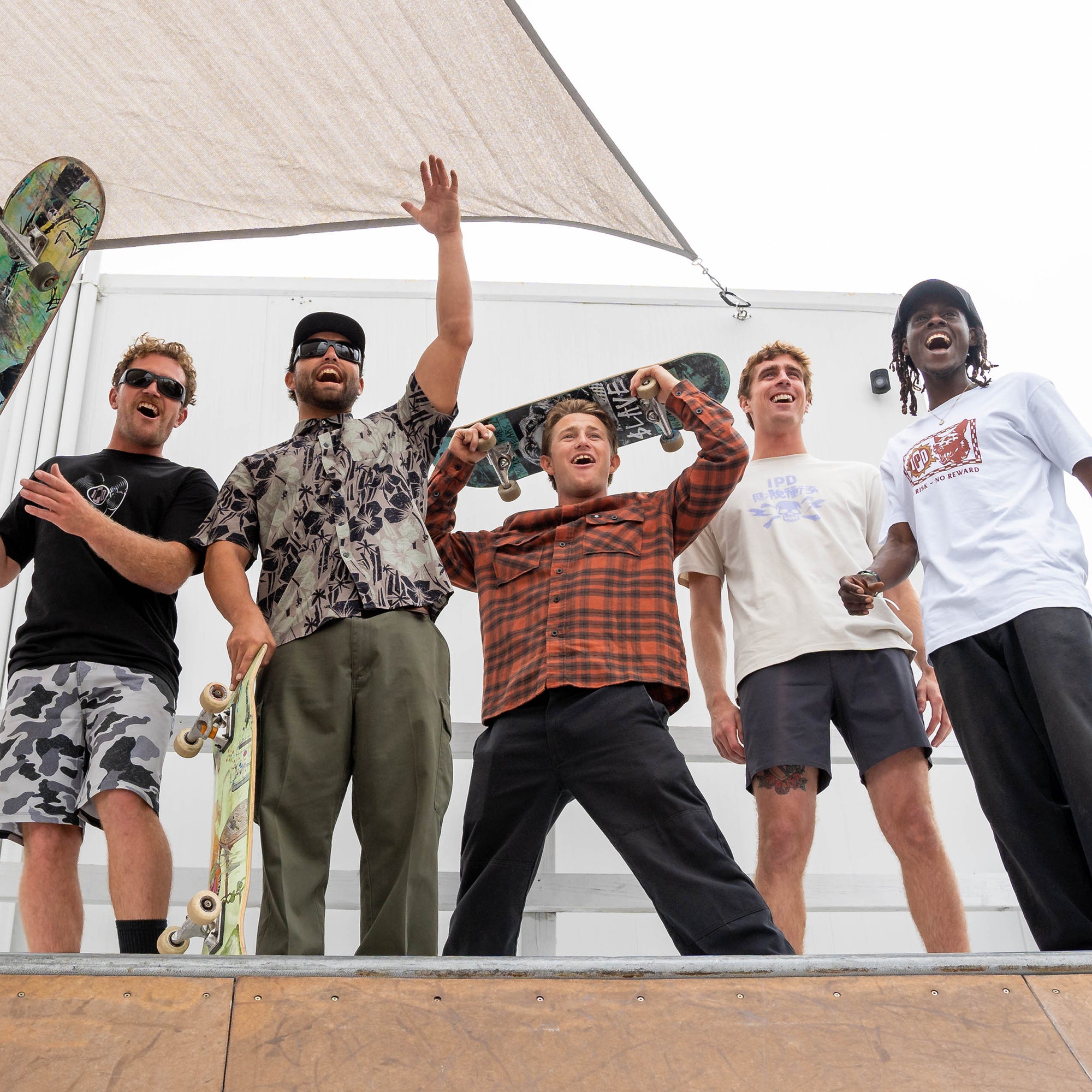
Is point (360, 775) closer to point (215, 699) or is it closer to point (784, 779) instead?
point (215, 699)

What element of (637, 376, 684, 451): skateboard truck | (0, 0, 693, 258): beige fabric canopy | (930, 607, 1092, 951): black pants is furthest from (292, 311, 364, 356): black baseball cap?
(930, 607, 1092, 951): black pants

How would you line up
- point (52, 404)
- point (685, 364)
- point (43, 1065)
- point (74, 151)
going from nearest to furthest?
point (43, 1065) → point (74, 151) → point (685, 364) → point (52, 404)

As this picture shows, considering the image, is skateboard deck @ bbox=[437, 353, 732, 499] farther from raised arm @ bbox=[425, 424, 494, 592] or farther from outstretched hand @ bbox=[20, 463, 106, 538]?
outstretched hand @ bbox=[20, 463, 106, 538]

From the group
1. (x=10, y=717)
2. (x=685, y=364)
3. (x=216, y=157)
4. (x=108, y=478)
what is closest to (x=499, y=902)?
(x=10, y=717)

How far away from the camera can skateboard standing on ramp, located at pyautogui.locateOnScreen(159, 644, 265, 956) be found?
2018 mm

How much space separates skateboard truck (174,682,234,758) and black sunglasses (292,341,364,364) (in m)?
1.00

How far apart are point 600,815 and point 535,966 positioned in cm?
84

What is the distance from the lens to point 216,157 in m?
3.71

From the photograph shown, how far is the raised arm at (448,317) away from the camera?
2908 mm

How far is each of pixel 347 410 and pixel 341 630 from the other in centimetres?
71

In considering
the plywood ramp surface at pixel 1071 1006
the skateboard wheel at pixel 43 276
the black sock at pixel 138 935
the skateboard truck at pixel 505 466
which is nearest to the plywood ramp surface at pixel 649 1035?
the plywood ramp surface at pixel 1071 1006

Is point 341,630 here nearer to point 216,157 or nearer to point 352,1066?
point 352,1066

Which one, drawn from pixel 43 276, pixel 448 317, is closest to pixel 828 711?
pixel 448 317

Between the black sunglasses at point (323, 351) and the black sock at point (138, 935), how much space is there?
1.40 meters
